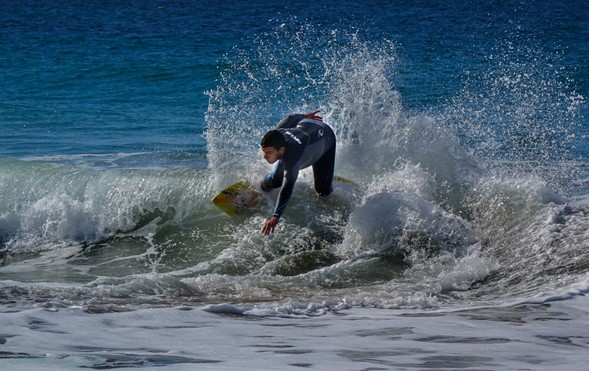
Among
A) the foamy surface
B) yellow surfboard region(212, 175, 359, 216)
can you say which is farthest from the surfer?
the foamy surface

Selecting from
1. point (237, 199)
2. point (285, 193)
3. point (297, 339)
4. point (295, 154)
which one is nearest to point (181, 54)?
point (237, 199)

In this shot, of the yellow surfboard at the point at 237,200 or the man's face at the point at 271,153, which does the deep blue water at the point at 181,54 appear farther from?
the man's face at the point at 271,153

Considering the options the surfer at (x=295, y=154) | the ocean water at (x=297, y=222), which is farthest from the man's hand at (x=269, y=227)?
the ocean water at (x=297, y=222)

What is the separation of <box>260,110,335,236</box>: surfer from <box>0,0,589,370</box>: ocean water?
495 millimetres

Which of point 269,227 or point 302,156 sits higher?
point 302,156

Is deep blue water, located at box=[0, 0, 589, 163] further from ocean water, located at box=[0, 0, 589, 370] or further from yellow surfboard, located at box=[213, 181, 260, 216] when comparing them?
yellow surfboard, located at box=[213, 181, 260, 216]

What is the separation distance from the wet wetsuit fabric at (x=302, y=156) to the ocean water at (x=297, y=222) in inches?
19.1

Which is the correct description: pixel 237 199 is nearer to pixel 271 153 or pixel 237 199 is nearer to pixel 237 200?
pixel 237 200

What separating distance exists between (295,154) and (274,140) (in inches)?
17.2

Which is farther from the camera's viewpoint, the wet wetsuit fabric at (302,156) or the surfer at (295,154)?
the wet wetsuit fabric at (302,156)

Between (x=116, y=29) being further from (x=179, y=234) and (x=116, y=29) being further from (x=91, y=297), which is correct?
(x=91, y=297)

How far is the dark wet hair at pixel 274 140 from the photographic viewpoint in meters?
8.14

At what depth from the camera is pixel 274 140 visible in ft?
26.8

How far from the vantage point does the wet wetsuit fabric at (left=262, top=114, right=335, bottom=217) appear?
8.45 meters
